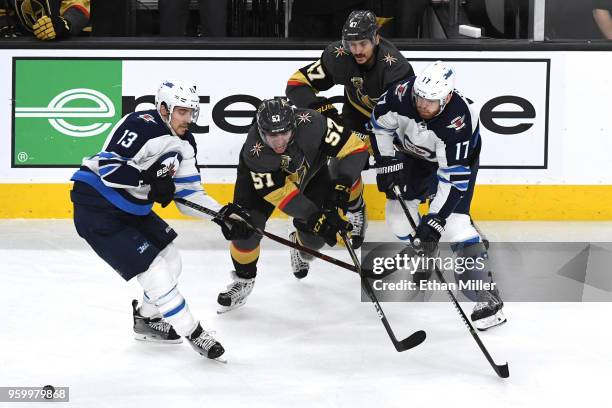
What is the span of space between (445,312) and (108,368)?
144cm

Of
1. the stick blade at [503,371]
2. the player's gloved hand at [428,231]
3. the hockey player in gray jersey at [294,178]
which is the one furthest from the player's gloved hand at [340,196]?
the stick blade at [503,371]

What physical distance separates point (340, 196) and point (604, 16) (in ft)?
8.51

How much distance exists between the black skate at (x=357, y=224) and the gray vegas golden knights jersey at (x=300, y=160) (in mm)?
494

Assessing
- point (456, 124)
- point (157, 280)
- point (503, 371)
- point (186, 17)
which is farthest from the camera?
point (186, 17)

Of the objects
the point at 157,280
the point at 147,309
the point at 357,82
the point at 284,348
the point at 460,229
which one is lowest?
the point at 284,348

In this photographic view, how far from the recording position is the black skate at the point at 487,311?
4020 millimetres

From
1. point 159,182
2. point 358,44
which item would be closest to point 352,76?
point 358,44

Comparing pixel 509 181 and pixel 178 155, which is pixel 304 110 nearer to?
pixel 178 155

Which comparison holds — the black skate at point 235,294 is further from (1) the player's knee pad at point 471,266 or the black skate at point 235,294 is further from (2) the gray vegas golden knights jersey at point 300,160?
(1) the player's knee pad at point 471,266

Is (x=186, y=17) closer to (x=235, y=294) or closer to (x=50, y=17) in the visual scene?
(x=50, y=17)

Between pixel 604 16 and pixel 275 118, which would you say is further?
pixel 604 16

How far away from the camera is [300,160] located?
4.23 meters

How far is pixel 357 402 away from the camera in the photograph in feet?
10.6

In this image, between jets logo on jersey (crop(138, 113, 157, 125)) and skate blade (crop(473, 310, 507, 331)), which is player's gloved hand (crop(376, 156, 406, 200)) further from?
jets logo on jersey (crop(138, 113, 157, 125))
